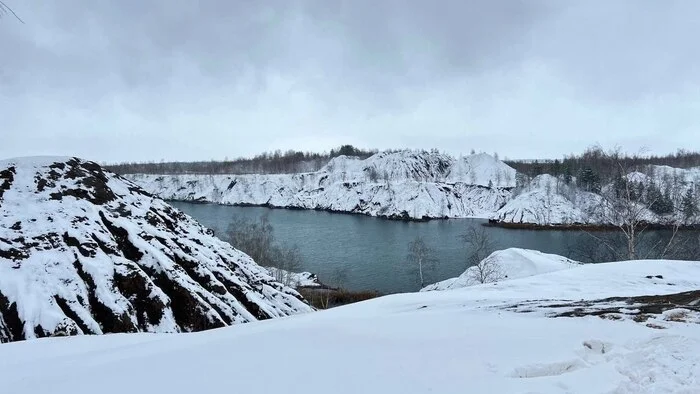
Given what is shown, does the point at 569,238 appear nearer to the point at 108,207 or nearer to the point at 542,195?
the point at 542,195

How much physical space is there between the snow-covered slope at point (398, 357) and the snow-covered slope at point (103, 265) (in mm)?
5834

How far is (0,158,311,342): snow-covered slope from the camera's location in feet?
37.7

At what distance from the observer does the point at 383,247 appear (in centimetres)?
5409

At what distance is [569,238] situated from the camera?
6028 cm

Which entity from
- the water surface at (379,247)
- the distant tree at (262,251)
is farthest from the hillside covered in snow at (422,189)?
the distant tree at (262,251)

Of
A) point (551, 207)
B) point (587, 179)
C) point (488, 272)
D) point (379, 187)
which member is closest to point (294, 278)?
point (488, 272)

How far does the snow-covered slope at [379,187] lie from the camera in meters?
106

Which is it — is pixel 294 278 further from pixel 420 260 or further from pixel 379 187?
pixel 379 187

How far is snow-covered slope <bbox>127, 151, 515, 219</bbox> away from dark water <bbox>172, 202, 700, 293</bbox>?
27.5 metres

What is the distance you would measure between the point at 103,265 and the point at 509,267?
2638 centimetres

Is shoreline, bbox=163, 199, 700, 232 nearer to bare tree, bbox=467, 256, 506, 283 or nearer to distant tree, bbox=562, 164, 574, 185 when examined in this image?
distant tree, bbox=562, 164, 574, 185

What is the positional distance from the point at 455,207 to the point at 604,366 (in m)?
106

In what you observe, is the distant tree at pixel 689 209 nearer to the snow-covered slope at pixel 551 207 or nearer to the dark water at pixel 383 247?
the dark water at pixel 383 247

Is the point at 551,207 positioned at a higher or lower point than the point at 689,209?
lower
